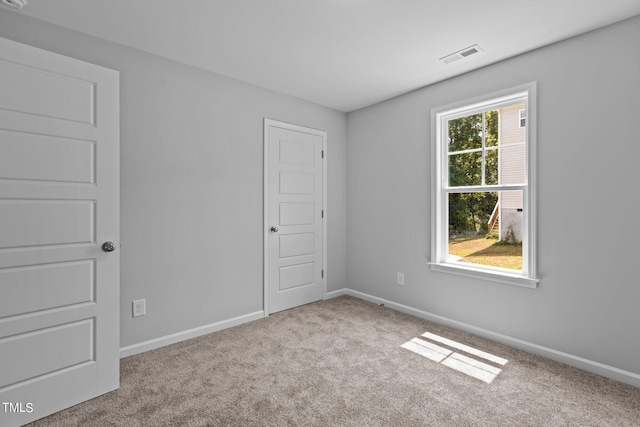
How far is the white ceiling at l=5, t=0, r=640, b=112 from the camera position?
2.01 metres

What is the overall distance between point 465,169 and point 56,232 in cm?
335

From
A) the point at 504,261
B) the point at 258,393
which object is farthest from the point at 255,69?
the point at 504,261

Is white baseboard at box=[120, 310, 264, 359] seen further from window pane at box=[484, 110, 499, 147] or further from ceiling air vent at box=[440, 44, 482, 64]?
ceiling air vent at box=[440, 44, 482, 64]

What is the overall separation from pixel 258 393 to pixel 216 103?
252 centimetres

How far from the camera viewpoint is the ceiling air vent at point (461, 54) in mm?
2521

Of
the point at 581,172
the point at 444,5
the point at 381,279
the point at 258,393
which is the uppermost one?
the point at 444,5

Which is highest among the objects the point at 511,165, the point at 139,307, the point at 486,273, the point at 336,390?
the point at 511,165

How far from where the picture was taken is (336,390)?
80.6 inches

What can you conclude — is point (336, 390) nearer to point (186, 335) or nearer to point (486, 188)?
point (186, 335)

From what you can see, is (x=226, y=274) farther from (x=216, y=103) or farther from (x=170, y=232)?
(x=216, y=103)

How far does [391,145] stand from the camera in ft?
12.0

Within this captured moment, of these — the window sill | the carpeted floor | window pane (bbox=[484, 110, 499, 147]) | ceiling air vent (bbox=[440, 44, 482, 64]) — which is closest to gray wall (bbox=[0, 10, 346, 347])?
the carpeted floor

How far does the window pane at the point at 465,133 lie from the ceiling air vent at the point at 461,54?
0.63 metres

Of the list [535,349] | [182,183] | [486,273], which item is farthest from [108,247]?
[535,349]
